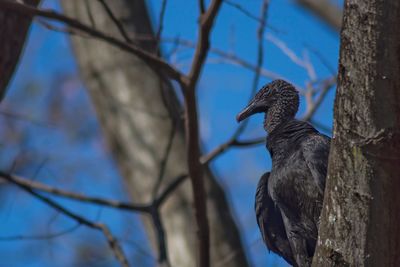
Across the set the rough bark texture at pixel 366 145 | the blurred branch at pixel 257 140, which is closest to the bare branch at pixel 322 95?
the blurred branch at pixel 257 140

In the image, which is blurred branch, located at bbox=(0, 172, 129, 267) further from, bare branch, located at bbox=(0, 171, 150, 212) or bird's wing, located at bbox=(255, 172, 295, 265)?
bird's wing, located at bbox=(255, 172, 295, 265)

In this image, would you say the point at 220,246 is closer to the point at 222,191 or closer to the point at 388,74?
the point at 222,191

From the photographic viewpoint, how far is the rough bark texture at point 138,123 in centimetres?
611

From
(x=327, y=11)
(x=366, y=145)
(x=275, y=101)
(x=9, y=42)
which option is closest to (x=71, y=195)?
(x=9, y=42)

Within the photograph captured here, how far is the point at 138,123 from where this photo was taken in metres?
6.59

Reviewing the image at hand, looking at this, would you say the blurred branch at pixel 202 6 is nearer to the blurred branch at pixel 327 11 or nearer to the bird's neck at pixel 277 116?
the bird's neck at pixel 277 116

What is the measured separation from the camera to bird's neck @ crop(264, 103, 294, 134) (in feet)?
14.4

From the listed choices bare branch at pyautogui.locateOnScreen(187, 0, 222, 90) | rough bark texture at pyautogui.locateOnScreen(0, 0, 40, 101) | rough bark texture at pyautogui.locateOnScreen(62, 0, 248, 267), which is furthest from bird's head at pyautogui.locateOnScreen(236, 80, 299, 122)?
rough bark texture at pyautogui.locateOnScreen(62, 0, 248, 267)

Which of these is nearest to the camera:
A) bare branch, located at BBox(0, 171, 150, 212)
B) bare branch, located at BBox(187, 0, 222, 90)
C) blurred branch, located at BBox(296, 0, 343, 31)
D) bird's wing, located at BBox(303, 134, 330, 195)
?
bird's wing, located at BBox(303, 134, 330, 195)

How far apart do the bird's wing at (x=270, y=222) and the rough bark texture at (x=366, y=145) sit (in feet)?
4.20

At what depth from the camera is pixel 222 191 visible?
6.09m

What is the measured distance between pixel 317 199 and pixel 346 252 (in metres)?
0.91

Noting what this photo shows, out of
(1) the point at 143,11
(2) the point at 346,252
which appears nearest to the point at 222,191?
(1) the point at 143,11

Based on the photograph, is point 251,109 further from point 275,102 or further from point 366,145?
point 366,145
